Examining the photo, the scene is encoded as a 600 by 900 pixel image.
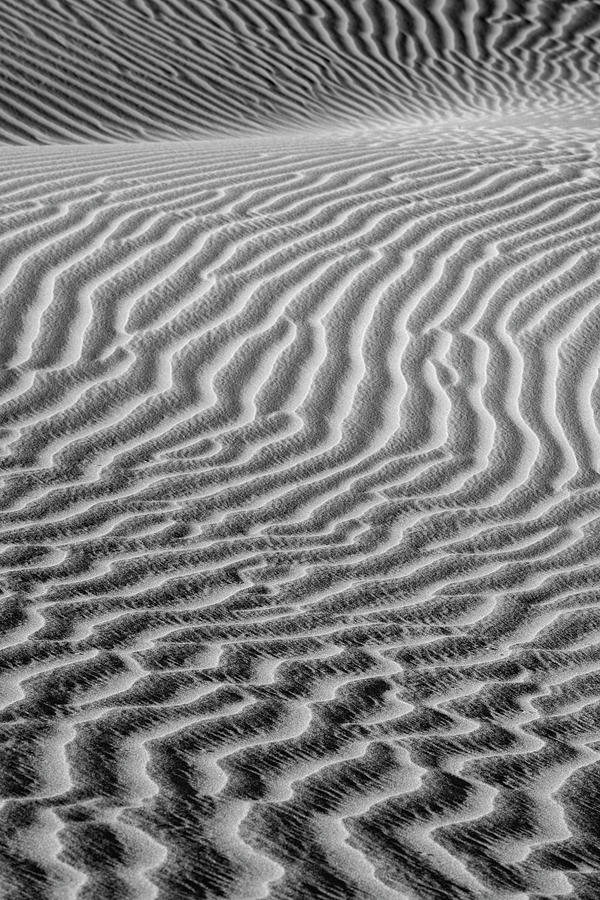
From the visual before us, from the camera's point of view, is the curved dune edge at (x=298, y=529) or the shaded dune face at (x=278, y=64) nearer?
the curved dune edge at (x=298, y=529)

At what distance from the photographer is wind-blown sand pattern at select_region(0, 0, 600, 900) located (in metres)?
2.84

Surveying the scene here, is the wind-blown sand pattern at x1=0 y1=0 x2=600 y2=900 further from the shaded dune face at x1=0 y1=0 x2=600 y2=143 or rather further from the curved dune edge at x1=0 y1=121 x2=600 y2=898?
the shaded dune face at x1=0 y1=0 x2=600 y2=143

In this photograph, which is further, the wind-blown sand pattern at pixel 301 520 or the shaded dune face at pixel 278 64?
the shaded dune face at pixel 278 64

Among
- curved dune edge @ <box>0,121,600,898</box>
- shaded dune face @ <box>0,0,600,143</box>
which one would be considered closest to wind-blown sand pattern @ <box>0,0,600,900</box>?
curved dune edge @ <box>0,121,600,898</box>

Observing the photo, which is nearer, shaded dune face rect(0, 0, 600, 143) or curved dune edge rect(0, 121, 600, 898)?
curved dune edge rect(0, 121, 600, 898)

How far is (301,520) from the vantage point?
4641 mm

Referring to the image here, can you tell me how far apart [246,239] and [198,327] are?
1.01m

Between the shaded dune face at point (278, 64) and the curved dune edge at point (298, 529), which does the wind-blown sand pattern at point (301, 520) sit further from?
the shaded dune face at point (278, 64)

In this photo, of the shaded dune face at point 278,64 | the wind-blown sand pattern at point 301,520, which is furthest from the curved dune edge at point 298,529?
the shaded dune face at point 278,64

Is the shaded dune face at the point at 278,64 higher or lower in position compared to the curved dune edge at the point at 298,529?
higher

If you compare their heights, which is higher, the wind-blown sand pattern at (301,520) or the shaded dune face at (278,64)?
the shaded dune face at (278,64)

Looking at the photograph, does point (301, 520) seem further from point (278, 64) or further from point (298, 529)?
point (278, 64)

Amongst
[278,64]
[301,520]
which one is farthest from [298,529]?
[278,64]

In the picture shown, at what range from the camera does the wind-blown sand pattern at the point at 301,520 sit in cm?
284
